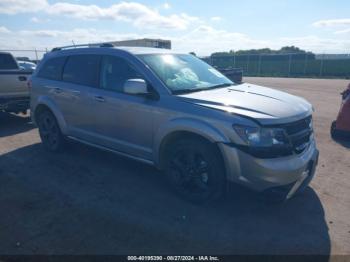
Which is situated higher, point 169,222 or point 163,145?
point 163,145

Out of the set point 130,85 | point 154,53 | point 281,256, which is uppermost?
point 154,53

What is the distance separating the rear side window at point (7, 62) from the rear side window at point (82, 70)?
5.01 meters

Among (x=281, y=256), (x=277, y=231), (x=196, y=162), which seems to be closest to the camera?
(x=281, y=256)

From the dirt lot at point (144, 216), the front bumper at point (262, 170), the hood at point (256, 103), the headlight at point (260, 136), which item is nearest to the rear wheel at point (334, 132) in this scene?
the dirt lot at point (144, 216)

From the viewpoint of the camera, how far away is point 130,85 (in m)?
4.12

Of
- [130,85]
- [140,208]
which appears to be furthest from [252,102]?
[140,208]

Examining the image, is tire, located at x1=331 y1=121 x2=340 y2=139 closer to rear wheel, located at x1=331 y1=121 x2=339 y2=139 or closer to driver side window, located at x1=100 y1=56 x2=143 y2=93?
rear wheel, located at x1=331 y1=121 x2=339 y2=139

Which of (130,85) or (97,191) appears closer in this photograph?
(130,85)

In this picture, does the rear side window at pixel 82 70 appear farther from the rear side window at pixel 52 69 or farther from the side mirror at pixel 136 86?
the side mirror at pixel 136 86

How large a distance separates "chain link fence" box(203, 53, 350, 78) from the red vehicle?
81.5ft

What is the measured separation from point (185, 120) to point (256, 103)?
860 mm

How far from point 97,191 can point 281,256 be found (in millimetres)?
2521

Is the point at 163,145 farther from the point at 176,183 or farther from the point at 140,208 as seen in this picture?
the point at 140,208

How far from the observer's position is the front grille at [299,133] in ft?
11.9
